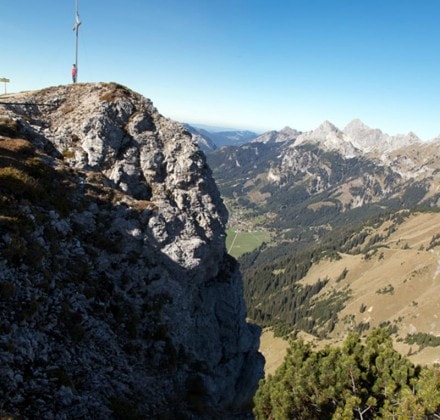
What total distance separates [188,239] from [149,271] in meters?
9.07

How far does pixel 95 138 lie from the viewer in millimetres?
55969

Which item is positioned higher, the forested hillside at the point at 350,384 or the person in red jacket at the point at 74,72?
the person in red jacket at the point at 74,72

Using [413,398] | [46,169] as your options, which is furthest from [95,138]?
[413,398]

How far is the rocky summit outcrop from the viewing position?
82.5 feet

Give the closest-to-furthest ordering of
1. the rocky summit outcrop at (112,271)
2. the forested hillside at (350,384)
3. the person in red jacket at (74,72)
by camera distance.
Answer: the forested hillside at (350,384), the rocky summit outcrop at (112,271), the person in red jacket at (74,72)

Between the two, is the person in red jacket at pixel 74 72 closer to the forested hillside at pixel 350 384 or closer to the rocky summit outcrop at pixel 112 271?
the rocky summit outcrop at pixel 112 271

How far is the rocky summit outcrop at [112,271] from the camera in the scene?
25.2 meters

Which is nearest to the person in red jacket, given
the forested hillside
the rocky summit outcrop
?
the rocky summit outcrop

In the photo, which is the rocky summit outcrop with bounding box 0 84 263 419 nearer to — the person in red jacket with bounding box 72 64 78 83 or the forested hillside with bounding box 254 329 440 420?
the person in red jacket with bounding box 72 64 78 83

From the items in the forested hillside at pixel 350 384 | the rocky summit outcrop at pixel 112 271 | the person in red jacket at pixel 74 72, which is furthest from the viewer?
the person in red jacket at pixel 74 72

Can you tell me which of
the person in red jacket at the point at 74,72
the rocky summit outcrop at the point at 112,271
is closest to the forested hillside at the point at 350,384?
the rocky summit outcrop at the point at 112,271

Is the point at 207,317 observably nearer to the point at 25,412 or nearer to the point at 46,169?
the point at 46,169

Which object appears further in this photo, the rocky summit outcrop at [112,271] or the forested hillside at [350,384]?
the rocky summit outcrop at [112,271]

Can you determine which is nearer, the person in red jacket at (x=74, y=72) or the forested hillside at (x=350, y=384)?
the forested hillside at (x=350, y=384)
